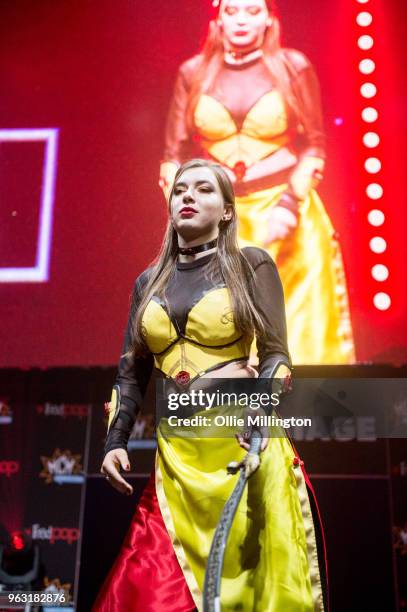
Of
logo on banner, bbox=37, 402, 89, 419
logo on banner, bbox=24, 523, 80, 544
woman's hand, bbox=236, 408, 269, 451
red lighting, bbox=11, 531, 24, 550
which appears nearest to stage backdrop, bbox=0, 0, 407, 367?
logo on banner, bbox=37, 402, 89, 419

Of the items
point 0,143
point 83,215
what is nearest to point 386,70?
point 83,215

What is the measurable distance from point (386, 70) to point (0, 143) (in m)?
1.90

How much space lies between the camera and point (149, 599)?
1.61 m

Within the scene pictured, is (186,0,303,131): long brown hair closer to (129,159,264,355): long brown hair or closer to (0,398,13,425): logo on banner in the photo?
(129,159,264,355): long brown hair

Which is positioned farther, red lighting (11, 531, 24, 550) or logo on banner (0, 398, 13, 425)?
logo on banner (0, 398, 13, 425)

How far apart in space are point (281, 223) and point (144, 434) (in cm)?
131

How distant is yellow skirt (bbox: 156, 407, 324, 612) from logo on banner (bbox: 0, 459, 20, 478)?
2149 millimetres

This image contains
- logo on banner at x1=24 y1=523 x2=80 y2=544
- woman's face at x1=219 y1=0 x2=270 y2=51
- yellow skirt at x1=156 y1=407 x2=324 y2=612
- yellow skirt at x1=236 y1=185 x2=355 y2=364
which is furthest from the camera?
logo on banner at x1=24 y1=523 x2=80 y2=544

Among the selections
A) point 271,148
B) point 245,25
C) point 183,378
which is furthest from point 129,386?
point 245,25

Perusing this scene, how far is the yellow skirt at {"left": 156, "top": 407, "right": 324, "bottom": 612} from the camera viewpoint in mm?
1579

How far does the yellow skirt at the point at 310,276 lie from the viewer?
301 cm

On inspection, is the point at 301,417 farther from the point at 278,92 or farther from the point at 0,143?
the point at 0,143

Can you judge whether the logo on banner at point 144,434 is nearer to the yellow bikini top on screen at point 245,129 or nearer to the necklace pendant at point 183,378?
the yellow bikini top on screen at point 245,129

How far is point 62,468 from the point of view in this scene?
3.67 metres
